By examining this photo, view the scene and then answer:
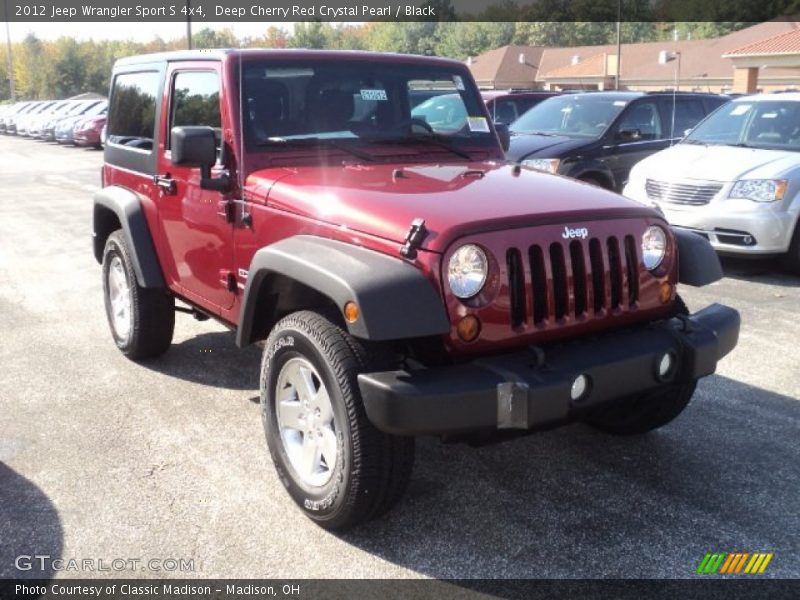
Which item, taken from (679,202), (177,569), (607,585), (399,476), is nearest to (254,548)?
(177,569)

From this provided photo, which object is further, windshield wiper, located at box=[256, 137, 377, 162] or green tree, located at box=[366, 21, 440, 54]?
green tree, located at box=[366, 21, 440, 54]

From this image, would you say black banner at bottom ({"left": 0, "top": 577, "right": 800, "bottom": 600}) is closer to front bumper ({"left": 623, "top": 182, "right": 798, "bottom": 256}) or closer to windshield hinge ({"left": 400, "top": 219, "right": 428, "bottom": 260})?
windshield hinge ({"left": 400, "top": 219, "right": 428, "bottom": 260})

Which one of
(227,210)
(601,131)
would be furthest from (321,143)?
(601,131)

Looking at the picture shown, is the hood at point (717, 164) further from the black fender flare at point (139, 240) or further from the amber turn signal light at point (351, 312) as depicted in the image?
the amber turn signal light at point (351, 312)

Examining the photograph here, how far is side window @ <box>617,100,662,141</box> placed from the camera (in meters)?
10.2

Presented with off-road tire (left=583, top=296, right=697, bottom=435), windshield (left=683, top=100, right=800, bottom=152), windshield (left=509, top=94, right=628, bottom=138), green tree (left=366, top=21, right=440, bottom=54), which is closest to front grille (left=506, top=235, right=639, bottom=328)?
off-road tire (left=583, top=296, right=697, bottom=435)

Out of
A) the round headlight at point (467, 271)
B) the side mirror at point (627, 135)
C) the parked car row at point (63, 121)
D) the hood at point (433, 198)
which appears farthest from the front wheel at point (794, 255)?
the parked car row at point (63, 121)

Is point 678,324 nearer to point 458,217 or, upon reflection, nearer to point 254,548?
point 458,217

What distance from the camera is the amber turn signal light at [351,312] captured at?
117 inches

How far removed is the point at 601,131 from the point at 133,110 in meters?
6.47

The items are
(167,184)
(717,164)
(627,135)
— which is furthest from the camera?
(627,135)

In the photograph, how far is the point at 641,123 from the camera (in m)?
10.6

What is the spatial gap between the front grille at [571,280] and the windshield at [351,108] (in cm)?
143

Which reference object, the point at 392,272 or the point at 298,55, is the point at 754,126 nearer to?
the point at 298,55
